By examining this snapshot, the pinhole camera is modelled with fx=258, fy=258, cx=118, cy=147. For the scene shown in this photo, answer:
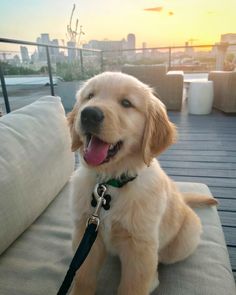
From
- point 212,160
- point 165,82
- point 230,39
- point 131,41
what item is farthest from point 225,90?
point 131,41

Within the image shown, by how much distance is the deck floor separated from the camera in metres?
2.12

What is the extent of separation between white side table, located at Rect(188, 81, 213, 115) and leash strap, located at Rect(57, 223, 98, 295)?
4.82 metres

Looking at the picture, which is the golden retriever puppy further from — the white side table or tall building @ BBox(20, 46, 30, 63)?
the white side table

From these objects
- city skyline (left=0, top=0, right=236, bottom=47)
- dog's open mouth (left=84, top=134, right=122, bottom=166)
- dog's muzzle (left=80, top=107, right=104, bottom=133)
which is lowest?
dog's open mouth (left=84, top=134, right=122, bottom=166)

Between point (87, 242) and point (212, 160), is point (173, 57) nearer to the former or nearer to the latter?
point (212, 160)

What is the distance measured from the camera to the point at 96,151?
1.06 m

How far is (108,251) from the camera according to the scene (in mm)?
1170

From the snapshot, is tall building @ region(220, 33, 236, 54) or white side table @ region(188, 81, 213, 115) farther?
tall building @ region(220, 33, 236, 54)

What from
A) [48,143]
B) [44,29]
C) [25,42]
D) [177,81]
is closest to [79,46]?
[44,29]

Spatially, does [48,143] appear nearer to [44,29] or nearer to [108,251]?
[108,251]

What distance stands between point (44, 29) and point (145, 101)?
5085 mm

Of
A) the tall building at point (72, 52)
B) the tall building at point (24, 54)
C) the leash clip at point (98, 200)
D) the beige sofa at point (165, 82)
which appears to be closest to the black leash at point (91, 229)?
the leash clip at point (98, 200)

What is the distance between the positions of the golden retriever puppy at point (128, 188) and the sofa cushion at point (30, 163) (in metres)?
0.27

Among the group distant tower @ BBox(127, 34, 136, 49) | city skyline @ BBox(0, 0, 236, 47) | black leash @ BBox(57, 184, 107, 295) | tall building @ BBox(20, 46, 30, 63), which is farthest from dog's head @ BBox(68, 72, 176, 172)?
distant tower @ BBox(127, 34, 136, 49)
